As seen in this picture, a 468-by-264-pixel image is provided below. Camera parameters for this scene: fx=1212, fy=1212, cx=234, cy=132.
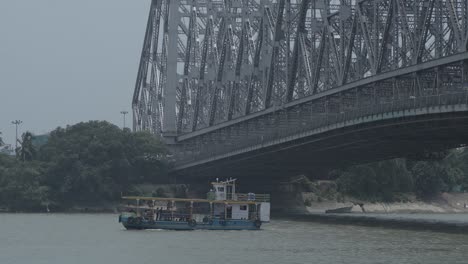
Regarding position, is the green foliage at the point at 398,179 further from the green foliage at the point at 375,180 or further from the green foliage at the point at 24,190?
the green foliage at the point at 24,190

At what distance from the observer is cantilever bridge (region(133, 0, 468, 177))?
8438 cm

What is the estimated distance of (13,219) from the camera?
117562 mm

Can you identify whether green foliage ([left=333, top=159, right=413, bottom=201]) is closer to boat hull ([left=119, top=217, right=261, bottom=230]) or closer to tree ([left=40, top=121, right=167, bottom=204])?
tree ([left=40, top=121, right=167, bottom=204])

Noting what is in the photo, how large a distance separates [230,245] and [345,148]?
34051mm

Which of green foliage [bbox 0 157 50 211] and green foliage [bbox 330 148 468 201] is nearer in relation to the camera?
green foliage [bbox 0 157 50 211]

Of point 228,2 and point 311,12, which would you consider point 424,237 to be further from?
point 228,2

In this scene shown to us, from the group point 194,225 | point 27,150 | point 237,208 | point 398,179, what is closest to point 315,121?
Answer: point 237,208

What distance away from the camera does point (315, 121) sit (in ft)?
330

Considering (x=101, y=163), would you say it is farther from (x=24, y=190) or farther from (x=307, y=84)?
(x=307, y=84)

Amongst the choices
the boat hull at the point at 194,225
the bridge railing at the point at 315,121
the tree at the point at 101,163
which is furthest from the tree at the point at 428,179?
the boat hull at the point at 194,225

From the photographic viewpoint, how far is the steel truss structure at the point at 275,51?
87.4m

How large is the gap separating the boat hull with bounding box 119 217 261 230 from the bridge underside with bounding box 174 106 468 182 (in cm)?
1024

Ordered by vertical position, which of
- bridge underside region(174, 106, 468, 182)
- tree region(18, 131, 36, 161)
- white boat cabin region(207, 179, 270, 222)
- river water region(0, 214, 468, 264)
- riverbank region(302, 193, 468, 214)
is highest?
tree region(18, 131, 36, 161)

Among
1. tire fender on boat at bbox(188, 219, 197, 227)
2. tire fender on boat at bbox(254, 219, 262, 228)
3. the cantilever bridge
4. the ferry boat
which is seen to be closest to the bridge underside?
the cantilever bridge
